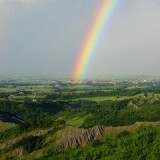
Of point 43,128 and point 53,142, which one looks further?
point 43,128

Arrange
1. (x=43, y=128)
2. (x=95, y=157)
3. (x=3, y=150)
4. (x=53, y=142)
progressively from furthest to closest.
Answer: (x=43, y=128)
(x=3, y=150)
(x=53, y=142)
(x=95, y=157)

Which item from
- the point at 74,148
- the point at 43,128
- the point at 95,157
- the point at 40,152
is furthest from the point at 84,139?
the point at 43,128

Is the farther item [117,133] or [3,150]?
[3,150]

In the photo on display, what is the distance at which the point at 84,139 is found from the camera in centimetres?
12825

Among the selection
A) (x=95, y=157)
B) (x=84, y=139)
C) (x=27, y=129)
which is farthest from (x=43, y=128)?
(x=95, y=157)

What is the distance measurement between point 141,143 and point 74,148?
2673cm

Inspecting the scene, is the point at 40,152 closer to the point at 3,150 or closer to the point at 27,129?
the point at 3,150

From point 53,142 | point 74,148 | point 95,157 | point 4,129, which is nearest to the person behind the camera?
point 95,157

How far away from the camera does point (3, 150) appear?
14000cm

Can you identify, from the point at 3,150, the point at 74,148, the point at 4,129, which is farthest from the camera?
the point at 4,129

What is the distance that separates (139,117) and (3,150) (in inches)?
3308

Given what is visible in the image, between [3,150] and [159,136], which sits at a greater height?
→ [159,136]

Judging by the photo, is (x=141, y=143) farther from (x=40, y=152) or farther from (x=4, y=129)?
(x=4, y=129)

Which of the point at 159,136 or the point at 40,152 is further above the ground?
the point at 159,136
